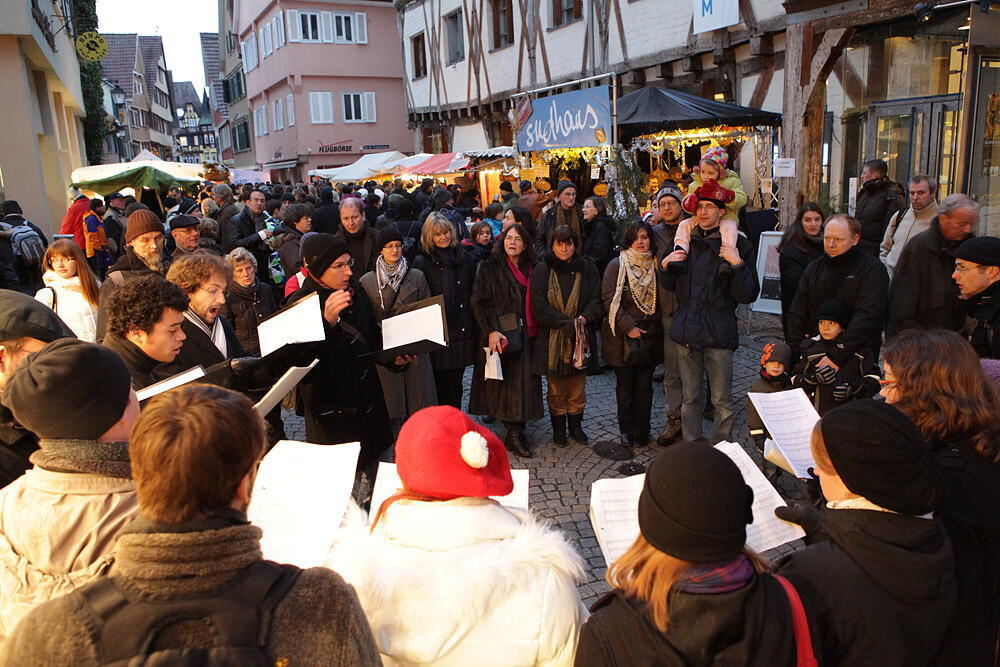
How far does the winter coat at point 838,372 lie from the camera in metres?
4.36

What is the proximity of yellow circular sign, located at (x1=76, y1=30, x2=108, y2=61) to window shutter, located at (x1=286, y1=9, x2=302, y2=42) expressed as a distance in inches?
599

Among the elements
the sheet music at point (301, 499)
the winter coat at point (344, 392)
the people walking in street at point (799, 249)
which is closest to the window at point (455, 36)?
the people walking in street at point (799, 249)

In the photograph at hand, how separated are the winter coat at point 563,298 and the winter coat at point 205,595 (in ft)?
13.5

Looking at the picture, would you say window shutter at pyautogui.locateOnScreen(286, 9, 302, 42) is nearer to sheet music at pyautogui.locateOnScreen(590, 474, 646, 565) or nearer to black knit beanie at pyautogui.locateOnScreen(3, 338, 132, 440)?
black knit beanie at pyautogui.locateOnScreen(3, 338, 132, 440)

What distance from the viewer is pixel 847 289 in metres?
4.69

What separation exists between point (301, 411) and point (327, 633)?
11.7ft

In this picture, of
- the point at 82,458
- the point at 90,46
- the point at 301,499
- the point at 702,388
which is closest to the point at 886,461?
the point at 301,499

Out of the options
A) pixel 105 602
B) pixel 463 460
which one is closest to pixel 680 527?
pixel 463 460

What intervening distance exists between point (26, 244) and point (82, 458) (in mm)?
7658

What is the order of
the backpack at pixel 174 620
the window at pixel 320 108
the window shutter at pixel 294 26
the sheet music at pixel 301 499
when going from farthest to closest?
1. the window at pixel 320 108
2. the window shutter at pixel 294 26
3. the sheet music at pixel 301 499
4. the backpack at pixel 174 620

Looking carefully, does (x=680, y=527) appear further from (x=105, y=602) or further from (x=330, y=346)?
(x=330, y=346)

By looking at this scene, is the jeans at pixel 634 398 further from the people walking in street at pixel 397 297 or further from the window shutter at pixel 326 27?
the window shutter at pixel 326 27

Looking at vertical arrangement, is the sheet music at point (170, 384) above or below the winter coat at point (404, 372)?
above

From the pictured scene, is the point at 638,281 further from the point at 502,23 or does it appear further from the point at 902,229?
the point at 502,23
